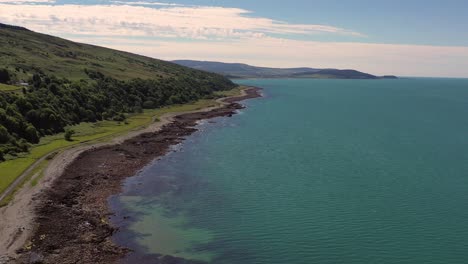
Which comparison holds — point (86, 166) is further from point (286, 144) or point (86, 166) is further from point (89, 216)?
point (286, 144)

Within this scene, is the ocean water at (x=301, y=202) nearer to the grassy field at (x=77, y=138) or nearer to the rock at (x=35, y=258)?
the rock at (x=35, y=258)

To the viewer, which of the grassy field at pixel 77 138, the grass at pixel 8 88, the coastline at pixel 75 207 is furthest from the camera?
the grass at pixel 8 88

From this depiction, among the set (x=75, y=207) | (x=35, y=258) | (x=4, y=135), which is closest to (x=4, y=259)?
(x=35, y=258)

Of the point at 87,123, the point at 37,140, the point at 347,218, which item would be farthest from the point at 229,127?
the point at 347,218

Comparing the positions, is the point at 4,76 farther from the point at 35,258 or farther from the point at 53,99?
the point at 35,258

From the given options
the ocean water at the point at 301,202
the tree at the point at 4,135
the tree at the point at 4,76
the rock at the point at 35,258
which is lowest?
the rock at the point at 35,258

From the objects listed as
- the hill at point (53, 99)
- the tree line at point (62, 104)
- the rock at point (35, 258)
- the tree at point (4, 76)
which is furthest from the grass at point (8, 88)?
the rock at point (35, 258)
